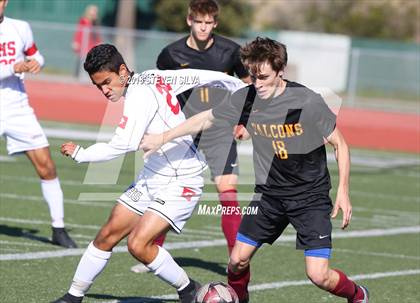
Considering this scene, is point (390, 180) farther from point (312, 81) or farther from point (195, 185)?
point (312, 81)

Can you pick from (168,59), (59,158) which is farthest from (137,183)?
(59,158)

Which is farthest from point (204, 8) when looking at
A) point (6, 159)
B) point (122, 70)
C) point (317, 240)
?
point (6, 159)

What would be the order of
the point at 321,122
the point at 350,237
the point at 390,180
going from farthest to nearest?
the point at 390,180 < the point at 350,237 < the point at 321,122

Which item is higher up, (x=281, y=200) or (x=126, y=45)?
(x=281, y=200)

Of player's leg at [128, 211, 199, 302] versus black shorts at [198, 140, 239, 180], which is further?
black shorts at [198, 140, 239, 180]

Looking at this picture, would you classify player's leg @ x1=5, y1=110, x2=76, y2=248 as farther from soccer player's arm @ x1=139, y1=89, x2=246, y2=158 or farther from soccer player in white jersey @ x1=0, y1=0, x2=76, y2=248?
soccer player's arm @ x1=139, y1=89, x2=246, y2=158

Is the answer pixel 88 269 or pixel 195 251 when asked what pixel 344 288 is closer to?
pixel 88 269

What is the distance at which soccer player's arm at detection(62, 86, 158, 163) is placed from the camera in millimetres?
6145

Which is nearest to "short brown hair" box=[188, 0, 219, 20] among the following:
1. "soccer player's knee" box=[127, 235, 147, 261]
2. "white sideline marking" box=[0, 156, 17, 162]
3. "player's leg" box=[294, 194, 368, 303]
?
"player's leg" box=[294, 194, 368, 303]

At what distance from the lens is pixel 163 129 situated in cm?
638

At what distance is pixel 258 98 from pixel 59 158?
27.3 ft

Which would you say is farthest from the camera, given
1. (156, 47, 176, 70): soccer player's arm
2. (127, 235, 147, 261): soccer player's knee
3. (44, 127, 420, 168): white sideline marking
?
(44, 127, 420, 168): white sideline marking

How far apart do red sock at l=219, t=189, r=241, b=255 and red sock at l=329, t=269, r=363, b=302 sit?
1.79 m

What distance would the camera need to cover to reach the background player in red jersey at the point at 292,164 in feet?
20.5
